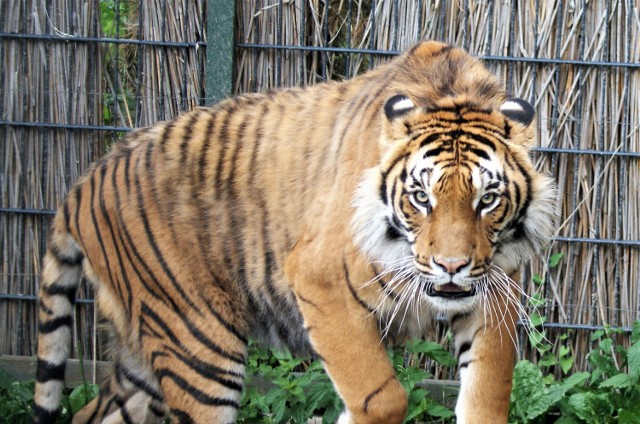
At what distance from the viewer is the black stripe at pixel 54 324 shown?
3831 millimetres

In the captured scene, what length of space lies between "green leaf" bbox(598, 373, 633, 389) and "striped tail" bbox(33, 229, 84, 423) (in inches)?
89.6

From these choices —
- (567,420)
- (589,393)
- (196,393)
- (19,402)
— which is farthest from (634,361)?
(19,402)

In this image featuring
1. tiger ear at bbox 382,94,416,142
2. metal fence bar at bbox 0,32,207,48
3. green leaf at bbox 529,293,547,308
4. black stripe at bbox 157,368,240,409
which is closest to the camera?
tiger ear at bbox 382,94,416,142

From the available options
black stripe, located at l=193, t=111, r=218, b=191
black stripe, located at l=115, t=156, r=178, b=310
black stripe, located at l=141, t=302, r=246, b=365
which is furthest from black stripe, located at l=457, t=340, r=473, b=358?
black stripe, located at l=193, t=111, r=218, b=191

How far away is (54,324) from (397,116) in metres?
1.69

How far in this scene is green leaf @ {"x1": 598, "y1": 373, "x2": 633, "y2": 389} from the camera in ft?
13.6

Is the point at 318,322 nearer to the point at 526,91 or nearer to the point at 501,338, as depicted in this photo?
the point at 501,338

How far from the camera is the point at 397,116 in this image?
122 inches

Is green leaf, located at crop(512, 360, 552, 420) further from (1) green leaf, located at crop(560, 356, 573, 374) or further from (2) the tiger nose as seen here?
(2) the tiger nose

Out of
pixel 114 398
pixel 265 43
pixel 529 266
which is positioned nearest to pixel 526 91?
pixel 529 266

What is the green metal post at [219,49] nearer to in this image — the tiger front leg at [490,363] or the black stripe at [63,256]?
the black stripe at [63,256]

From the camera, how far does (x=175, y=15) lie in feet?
15.6

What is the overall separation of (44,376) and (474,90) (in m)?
2.01

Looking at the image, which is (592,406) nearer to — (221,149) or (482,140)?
(482,140)
